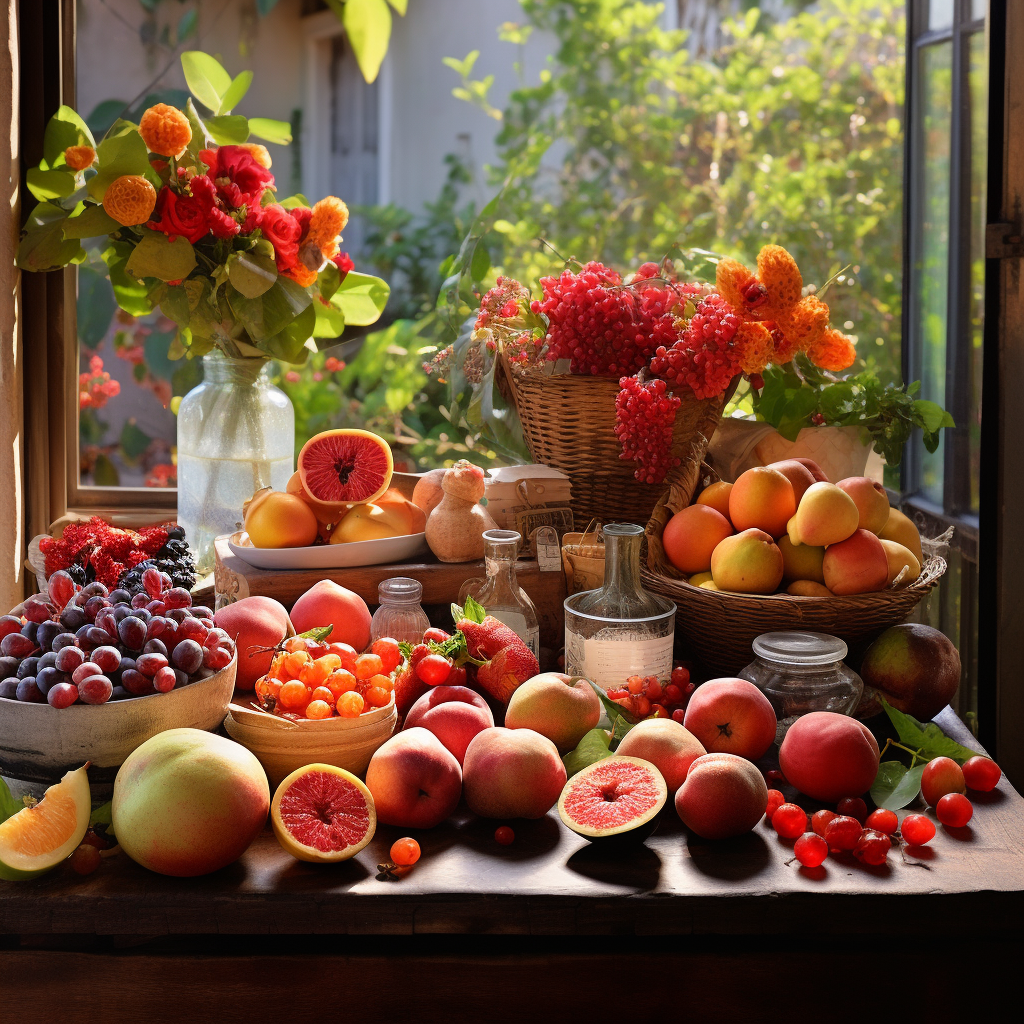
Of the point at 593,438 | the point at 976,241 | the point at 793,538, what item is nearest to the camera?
the point at 793,538

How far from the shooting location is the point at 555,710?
102 centimetres

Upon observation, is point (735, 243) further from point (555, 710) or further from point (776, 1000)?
point (776, 1000)

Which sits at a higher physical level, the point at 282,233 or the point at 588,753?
the point at 282,233

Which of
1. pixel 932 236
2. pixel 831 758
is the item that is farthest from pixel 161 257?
pixel 932 236

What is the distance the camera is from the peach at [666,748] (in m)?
0.96

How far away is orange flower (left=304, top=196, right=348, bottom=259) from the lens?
1554 millimetres

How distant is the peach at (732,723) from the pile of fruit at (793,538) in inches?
9.3

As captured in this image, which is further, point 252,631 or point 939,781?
point 252,631

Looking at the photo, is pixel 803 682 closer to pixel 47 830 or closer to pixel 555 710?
pixel 555 710

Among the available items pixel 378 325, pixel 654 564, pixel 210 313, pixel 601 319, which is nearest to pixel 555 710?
pixel 654 564

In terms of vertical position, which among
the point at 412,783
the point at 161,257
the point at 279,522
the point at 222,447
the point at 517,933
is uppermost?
the point at 161,257

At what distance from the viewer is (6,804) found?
0.86 metres

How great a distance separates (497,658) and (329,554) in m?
0.34

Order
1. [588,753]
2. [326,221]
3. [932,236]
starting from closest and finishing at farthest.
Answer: [588,753] < [326,221] < [932,236]
